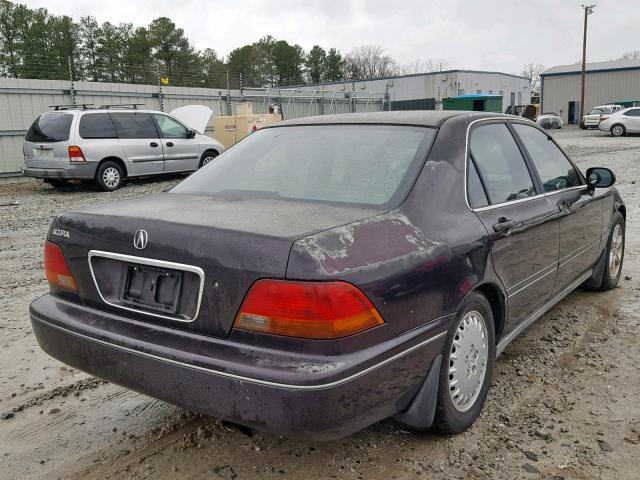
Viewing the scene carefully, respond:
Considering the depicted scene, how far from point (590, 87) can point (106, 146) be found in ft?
172

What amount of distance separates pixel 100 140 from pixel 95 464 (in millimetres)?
10494

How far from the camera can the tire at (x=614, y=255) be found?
482 centimetres


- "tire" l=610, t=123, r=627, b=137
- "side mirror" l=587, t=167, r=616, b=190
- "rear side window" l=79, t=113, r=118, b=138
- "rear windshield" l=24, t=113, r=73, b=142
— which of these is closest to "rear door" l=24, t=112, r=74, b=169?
"rear windshield" l=24, t=113, r=73, b=142

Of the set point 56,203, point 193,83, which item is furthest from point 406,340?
point 193,83

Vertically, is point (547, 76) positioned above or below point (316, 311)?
above

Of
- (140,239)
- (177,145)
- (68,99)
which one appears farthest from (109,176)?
(140,239)

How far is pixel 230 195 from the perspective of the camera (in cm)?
295

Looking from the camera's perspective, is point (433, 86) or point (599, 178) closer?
point (599, 178)

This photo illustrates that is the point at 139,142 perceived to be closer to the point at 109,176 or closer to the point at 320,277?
the point at 109,176

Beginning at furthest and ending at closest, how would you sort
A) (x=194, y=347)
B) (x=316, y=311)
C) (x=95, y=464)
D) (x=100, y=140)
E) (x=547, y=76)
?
1. (x=547, y=76)
2. (x=100, y=140)
3. (x=95, y=464)
4. (x=194, y=347)
5. (x=316, y=311)

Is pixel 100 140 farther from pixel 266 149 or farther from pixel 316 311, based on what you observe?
pixel 316 311

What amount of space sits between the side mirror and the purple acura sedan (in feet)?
3.33

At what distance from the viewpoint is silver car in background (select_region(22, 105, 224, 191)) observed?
461 inches

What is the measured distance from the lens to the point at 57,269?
9.20ft
